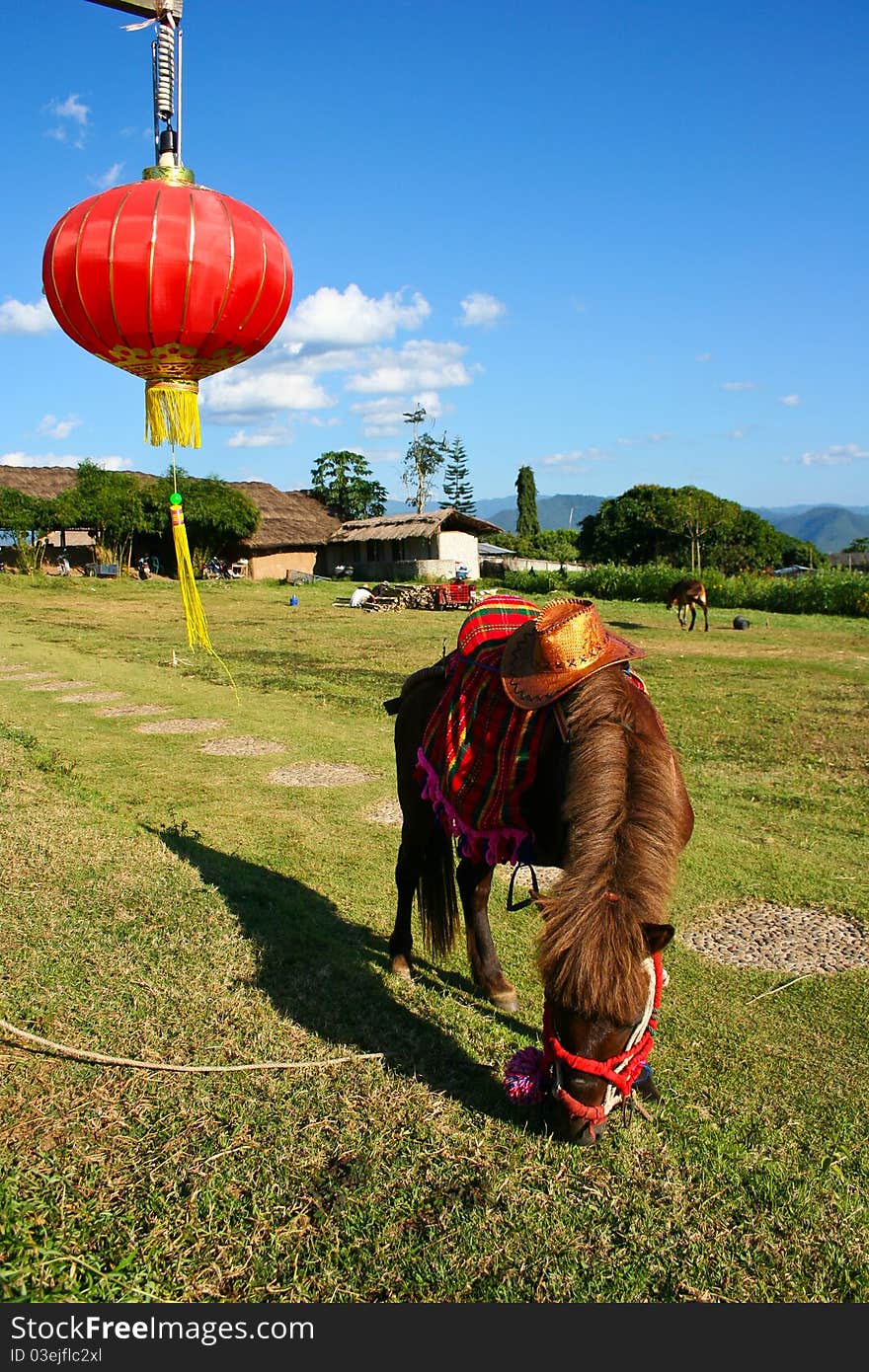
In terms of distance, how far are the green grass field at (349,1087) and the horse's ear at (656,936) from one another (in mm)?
799

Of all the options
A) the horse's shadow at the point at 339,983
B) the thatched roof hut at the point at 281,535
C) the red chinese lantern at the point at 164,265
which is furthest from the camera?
the thatched roof hut at the point at 281,535

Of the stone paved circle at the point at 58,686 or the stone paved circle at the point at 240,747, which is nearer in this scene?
the stone paved circle at the point at 240,747

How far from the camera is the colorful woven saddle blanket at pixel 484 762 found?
3221mm

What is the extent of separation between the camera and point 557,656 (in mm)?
3072

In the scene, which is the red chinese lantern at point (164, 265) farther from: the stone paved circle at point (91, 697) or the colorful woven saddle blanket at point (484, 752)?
the stone paved circle at point (91, 697)

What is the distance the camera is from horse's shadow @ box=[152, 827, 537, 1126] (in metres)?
3.13

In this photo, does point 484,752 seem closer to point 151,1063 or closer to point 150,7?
point 151,1063

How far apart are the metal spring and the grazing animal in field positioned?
3.33 metres

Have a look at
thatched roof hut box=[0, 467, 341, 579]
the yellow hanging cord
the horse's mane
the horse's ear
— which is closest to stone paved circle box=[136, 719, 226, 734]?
the yellow hanging cord

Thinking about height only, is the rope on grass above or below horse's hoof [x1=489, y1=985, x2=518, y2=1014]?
above

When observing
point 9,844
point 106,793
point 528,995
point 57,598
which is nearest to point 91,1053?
point 528,995

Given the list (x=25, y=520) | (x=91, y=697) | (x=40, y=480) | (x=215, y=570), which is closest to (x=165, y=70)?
(x=91, y=697)

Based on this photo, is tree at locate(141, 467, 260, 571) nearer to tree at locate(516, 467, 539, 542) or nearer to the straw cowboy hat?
the straw cowboy hat

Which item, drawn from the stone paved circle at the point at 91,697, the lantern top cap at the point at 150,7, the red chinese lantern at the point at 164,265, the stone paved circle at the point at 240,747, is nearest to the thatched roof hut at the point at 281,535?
the stone paved circle at the point at 91,697
